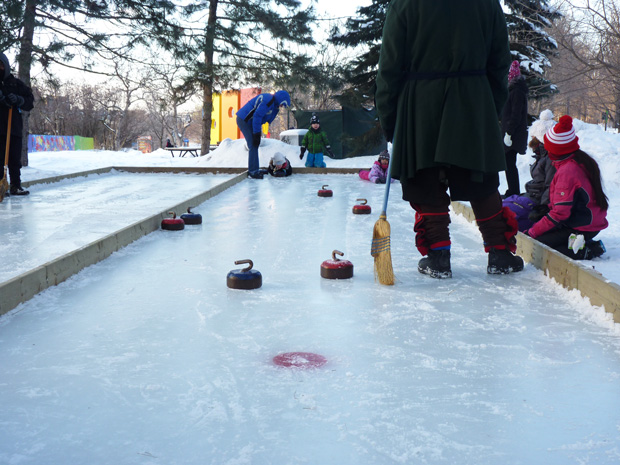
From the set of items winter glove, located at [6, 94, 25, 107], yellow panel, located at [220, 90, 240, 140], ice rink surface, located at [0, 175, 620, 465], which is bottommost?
ice rink surface, located at [0, 175, 620, 465]

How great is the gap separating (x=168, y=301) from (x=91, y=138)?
101 feet

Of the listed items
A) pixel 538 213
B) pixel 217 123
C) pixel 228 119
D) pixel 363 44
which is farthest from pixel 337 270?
pixel 217 123

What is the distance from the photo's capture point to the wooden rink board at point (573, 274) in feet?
7.56

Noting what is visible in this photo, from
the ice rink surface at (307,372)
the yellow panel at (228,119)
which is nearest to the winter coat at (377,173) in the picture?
the ice rink surface at (307,372)

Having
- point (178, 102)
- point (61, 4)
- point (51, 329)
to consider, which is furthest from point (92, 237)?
point (178, 102)

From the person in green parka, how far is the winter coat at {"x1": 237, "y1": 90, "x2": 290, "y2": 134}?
22.1 ft

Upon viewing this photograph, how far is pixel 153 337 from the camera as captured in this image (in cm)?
209

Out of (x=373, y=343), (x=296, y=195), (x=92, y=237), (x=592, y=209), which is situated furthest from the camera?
(x=296, y=195)

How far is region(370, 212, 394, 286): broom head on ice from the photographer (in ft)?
9.46

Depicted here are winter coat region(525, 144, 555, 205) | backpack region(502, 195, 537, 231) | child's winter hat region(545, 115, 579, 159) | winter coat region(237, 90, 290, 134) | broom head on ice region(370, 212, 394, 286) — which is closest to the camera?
broom head on ice region(370, 212, 394, 286)

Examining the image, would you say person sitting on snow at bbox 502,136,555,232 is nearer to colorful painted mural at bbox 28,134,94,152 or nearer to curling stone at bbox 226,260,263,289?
curling stone at bbox 226,260,263,289

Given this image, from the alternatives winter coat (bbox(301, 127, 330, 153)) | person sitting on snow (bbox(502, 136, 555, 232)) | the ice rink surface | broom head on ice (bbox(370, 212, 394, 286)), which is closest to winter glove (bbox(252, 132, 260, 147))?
winter coat (bbox(301, 127, 330, 153))

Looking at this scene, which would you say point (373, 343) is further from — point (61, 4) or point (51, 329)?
point (61, 4)

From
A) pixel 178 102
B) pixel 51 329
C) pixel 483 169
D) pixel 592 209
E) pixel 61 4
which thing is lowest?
pixel 51 329
